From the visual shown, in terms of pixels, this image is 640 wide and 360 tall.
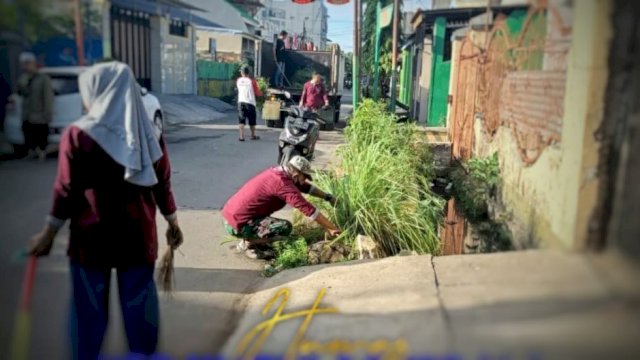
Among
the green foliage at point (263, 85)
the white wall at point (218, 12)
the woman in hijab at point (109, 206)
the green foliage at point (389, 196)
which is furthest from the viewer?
the green foliage at point (263, 85)

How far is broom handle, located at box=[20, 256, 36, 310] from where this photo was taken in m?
1.85

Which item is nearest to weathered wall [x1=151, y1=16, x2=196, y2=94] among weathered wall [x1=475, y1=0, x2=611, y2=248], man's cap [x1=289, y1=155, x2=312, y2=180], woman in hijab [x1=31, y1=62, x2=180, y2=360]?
woman in hijab [x1=31, y1=62, x2=180, y2=360]

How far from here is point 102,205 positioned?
6.52ft

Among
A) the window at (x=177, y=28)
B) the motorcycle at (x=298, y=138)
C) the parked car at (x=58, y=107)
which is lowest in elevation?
the motorcycle at (x=298, y=138)

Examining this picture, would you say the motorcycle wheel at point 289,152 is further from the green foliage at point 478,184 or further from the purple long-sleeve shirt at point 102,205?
the purple long-sleeve shirt at point 102,205

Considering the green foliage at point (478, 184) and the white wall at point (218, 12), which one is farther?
the white wall at point (218, 12)

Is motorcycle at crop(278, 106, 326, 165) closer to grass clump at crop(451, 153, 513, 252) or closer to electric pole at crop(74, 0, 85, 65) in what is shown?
grass clump at crop(451, 153, 513, 252)

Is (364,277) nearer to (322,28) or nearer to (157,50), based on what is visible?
(157,50)

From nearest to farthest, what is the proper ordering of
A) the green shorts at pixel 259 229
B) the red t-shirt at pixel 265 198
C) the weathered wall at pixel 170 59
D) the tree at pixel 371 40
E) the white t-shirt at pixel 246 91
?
the weathered wall at pixel 170 59 < the red t-shirt at pixel 265 198 < the green shorts at pixel 259 229 < the tree at pixel 371 40 < the white t-shirt at pixel 246 91

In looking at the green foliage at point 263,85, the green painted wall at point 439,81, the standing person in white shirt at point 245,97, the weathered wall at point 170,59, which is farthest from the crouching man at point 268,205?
the green foliage at point 263,85

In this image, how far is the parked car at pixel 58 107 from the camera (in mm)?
1687

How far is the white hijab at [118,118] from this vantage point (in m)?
1.75

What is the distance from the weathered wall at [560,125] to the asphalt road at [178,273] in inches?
63.7

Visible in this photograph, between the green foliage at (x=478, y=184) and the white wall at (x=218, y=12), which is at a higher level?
the white wall at (x=218, y=12)
